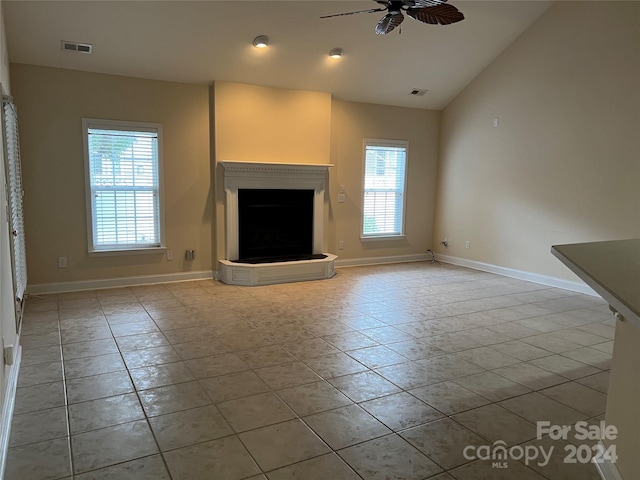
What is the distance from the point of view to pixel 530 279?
611cm

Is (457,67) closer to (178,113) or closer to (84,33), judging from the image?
(178,113)

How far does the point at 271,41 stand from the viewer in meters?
5.13

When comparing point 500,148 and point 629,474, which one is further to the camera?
point 500,148

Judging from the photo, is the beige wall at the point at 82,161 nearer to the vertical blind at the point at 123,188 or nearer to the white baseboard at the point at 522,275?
the vertical blind at the point at 123,188

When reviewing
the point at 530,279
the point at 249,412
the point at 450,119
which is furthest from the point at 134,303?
the point at 450,119

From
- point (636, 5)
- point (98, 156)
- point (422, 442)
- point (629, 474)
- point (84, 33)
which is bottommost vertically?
point (422, 442)

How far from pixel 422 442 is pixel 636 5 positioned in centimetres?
510

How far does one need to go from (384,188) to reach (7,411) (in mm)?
5825

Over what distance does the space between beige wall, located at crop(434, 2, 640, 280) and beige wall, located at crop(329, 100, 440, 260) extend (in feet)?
1.28

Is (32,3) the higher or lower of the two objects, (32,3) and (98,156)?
the higher

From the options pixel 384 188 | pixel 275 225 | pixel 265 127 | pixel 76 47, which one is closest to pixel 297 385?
pixel 275 225

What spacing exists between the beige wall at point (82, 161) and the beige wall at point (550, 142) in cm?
401

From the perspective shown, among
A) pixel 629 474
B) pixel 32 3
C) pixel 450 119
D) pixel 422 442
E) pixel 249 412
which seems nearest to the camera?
pixel 629 474

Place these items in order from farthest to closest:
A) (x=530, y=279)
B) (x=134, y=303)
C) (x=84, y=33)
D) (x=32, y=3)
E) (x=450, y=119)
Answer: (x=450, y=119)
(x=530, y=279)
(x=134, y=303)
(x=84, y=33)
(x=32, y=3)
